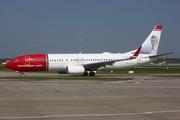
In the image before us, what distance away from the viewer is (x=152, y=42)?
47.5 meters

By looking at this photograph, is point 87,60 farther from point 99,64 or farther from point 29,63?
point 29,63

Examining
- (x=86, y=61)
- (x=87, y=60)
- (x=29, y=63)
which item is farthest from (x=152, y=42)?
(x=29, y=63)

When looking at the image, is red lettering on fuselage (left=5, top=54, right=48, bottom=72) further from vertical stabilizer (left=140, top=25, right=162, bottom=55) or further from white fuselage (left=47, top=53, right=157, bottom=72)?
vertical stabilizer (left=140, top=25, right=162, bottom=55)

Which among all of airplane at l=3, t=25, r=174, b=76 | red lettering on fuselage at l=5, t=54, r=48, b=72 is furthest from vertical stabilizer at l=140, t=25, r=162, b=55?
red lettering on fuselage at l=5, t=54, r=48, b=72

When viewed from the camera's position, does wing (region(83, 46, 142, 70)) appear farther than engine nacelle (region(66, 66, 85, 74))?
Yes

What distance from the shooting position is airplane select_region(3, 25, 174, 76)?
43.1 metres

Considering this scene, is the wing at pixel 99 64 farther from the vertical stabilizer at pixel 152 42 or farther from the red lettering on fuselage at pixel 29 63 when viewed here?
the red lettering on fuselage at pixel 29 63

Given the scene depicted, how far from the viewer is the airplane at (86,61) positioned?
43.1 metres

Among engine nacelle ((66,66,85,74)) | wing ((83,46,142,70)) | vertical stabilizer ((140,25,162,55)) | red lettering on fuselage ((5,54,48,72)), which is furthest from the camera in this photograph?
vertical stabilizer ((140,25,162,55))

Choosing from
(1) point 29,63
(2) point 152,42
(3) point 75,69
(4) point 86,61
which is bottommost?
(3) point 75,69

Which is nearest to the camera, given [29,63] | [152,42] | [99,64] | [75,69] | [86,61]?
[75,69]

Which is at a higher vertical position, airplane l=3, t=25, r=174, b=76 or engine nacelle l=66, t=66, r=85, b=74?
airplane l=3, t=25, r=174, b=76

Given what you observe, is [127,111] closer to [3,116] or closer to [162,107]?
[162,107]

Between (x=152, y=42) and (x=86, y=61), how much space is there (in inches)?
425
